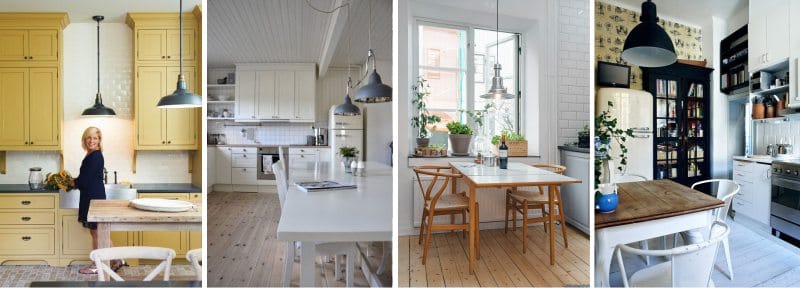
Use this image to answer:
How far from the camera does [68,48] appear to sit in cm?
189

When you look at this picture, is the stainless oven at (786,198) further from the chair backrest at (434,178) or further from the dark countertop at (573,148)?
the chair backrest at (434,178)

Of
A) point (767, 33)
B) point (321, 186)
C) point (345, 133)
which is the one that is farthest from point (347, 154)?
point (767, 33)

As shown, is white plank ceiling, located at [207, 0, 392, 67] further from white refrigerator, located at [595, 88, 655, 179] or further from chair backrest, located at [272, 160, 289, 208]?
white refrigerator, located at [595, 88, 655, 179]

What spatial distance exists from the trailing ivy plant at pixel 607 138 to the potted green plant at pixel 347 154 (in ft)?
2.94

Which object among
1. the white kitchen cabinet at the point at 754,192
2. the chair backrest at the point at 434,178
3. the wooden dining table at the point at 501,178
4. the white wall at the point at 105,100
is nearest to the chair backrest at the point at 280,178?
the chair backrest at the point at 434,178

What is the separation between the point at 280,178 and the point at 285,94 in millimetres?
285

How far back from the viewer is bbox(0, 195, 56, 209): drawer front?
Answer: 6.23 ft

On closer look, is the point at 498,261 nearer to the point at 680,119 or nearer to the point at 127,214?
the point at 680,119

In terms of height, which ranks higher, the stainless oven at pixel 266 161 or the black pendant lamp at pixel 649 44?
the black pendant lamp at pixel 649 44

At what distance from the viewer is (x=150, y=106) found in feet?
6.18

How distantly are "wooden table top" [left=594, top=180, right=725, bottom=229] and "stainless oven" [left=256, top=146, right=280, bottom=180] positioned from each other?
1218mm

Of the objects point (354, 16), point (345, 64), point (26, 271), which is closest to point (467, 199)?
point (345, 64)

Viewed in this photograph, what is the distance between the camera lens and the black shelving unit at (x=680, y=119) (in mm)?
1660

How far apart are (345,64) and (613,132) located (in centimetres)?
105
